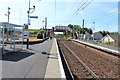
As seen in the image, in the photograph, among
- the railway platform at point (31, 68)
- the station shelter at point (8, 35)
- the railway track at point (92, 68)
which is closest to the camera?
the railway platform at point (31, 68)

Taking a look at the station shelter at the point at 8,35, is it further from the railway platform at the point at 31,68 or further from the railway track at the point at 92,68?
the railway track at the point at 92,68

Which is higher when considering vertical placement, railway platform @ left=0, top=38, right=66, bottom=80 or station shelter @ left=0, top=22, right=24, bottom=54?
station shelter @ left=0, top=22, right=24, bottom=54

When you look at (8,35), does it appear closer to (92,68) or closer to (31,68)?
(31,68)

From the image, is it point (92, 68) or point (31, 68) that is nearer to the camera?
point (31, 68)

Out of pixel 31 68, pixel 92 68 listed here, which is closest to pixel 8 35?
pixel 31 68

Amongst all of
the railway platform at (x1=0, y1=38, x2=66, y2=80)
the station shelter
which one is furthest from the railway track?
the station shelter

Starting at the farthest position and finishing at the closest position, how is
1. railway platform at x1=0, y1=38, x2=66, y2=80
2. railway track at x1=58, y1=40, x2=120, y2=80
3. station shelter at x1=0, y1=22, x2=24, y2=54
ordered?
station shelter at x1=0, y1=22, x2=24, y2=54
railway track at x1=58, y1=40, x2=120, y2=80
railway platform at x1=0, y1=38, x2=66, y2=80

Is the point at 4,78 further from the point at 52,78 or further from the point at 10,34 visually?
the point at 10,34

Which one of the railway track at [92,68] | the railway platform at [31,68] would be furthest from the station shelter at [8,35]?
the railway track at [92,68]

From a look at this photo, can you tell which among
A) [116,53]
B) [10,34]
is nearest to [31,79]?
[10,34]

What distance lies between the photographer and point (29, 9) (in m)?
17.9

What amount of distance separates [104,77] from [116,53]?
11.7 m

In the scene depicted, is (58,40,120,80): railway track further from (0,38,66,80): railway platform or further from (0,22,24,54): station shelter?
(0,22,24,54): station shelter

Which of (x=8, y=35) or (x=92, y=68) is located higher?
(x=8, y=35)
